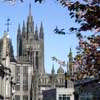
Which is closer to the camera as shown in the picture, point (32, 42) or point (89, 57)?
point (89, 57)

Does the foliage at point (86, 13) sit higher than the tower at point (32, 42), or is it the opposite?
the tower at point (32, 42)

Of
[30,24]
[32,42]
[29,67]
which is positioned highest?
[30,24]

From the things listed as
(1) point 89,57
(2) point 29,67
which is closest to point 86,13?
(1) point 89,57

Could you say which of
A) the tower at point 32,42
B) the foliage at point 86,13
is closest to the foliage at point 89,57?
the foliage at point 86,13

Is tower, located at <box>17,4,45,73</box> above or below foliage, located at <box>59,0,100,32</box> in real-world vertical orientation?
above

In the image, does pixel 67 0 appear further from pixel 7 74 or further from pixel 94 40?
pixel 7 74

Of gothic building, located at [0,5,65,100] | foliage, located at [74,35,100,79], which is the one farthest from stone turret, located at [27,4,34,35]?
foliage, located at [74,35,100,79]

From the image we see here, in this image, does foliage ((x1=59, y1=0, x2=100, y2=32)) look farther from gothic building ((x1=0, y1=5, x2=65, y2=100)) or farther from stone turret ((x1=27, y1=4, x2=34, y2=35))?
stone turret ((x1=27, y1=4, x2=34, y2=35))

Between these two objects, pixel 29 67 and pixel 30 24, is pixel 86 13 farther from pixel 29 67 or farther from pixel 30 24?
pixel 30 24

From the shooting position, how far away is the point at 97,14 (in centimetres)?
1428

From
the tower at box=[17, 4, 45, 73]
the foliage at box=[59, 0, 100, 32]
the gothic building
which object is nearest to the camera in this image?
the foliage at box=[59, 0, 100, 32]

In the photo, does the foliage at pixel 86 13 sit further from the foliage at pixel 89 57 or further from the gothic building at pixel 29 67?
the gothic building at pixel 29 67

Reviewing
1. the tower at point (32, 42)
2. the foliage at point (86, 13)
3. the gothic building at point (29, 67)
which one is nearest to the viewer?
the foliage at point (86, 13)

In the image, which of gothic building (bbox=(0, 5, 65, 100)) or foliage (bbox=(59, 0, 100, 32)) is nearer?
foliage (bbox=(59, 0, 100, 32))
